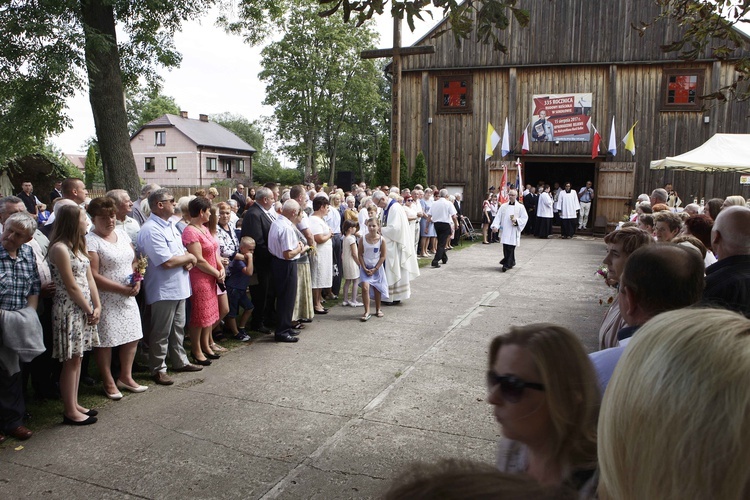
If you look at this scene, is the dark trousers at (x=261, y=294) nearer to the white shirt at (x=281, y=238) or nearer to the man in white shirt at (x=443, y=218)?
the white shirt at (x=281, y=238)

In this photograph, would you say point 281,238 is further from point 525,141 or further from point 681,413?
point 525,141

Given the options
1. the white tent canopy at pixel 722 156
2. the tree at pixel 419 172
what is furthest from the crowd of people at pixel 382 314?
the tree at pixel 419 172

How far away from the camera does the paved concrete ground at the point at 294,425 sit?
422cm

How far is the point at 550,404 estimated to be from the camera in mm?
1922

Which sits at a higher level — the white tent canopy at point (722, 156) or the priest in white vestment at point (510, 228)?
the white tent canopy at point (722, 156)

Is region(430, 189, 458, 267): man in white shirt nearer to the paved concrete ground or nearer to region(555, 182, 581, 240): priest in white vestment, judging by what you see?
the paved concrete ground

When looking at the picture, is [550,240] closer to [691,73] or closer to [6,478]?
[691,73]

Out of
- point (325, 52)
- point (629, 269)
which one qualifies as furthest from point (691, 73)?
point (325, 52)

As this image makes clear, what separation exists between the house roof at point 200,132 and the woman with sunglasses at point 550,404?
2452 inches

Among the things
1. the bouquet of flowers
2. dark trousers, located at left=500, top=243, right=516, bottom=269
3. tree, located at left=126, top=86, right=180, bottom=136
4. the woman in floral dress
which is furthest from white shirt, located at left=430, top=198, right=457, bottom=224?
tree, located at left=126, top=86, right=180, bottom=136

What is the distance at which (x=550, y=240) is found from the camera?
71.1 ft

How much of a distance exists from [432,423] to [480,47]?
20975 mm

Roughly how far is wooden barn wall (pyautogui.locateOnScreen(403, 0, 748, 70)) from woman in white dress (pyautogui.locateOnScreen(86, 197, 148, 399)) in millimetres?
19726

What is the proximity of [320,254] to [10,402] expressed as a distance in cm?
529
